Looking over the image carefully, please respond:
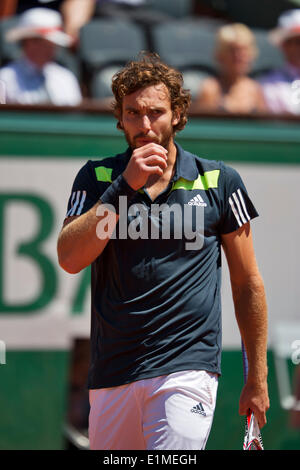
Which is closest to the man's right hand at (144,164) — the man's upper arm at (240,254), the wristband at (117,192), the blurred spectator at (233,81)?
the wristband at (117,192)

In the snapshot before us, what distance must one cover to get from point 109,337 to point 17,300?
2343 millimetres

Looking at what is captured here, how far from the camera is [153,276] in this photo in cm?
292

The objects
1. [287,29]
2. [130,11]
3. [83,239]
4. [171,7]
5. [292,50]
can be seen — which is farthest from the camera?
[171,7]

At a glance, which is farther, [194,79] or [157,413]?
[194,79]

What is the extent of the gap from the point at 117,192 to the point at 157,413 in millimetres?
817

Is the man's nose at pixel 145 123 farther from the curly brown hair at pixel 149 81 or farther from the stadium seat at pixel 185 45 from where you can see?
the stadium seat at pixel 185 45

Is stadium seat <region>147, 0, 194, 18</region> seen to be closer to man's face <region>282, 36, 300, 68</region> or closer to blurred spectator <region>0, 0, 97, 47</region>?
blurred spectator <region>0, 0, 97, 47</region>

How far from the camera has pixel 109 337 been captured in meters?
2.96

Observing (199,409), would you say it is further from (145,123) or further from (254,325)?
(145,123)

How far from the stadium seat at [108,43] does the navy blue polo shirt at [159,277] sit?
10.1 ft

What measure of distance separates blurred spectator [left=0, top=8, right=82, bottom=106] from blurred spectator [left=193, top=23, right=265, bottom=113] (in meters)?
0.93

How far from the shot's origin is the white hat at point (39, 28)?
5.82 metres

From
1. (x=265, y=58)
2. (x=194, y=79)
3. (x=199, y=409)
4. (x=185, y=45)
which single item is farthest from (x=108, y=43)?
(x=199, y=409)
